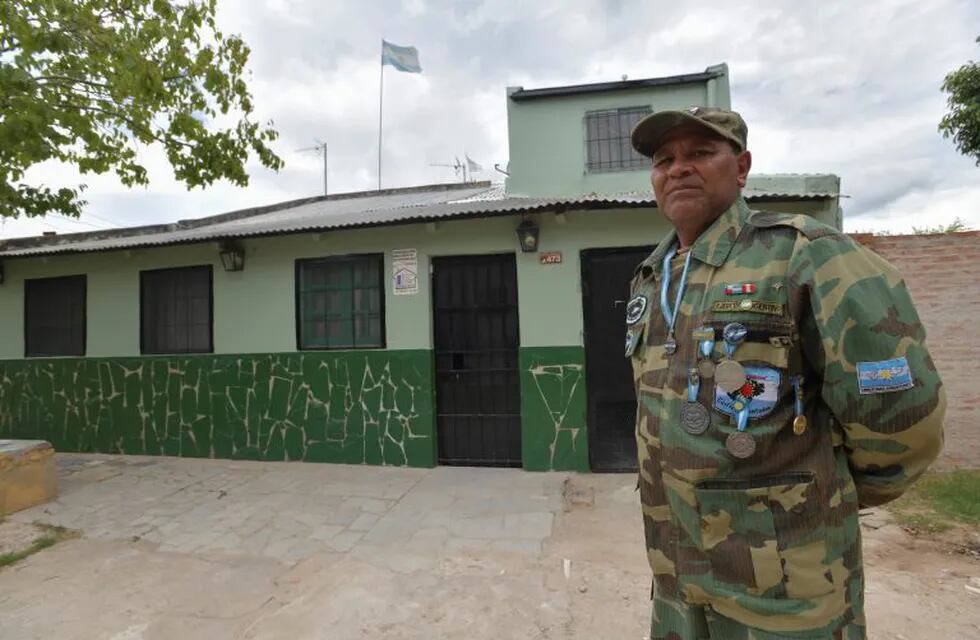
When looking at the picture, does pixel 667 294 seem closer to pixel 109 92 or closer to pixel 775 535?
pixel 775 535

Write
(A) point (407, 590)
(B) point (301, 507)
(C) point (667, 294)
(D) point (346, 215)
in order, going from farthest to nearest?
(D) point (346, 215), (B) point (301, 507), (A) point (407, 590), (C) point (667, 294)

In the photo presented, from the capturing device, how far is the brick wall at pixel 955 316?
4.85 meters

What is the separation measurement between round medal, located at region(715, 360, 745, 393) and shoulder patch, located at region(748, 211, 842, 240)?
0.35m

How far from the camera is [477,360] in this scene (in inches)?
211

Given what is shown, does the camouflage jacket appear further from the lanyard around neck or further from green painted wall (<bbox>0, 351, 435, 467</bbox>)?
green painted wall (<bbox>0, 351, 435, 467</bbox>)

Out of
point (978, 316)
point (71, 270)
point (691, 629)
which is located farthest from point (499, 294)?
point (71, 270)

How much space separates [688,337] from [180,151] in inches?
233

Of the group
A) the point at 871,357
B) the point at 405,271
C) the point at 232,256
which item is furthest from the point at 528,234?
the point at 871,357

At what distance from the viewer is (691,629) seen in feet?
4.10

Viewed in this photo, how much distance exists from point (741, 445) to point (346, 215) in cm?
591

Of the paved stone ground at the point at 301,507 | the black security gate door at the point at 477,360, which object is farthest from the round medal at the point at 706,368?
the black security gate door at the point at 477,360

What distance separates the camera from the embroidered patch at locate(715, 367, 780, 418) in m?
1.13

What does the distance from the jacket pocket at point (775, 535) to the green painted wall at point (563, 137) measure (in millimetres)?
6228

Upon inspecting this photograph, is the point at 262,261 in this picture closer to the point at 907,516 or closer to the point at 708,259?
the point at 708,259
